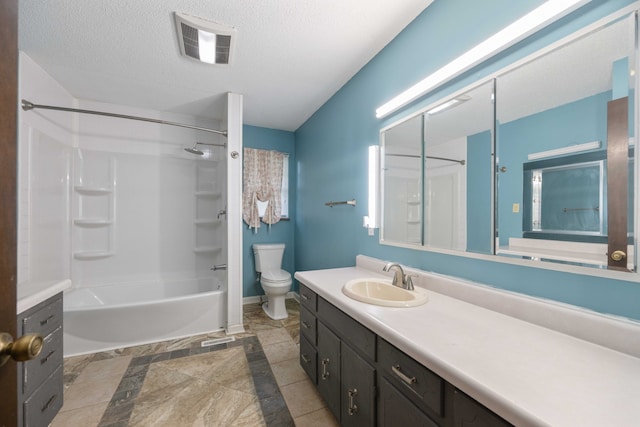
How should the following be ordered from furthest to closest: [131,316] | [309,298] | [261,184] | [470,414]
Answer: [261,184] < [131,316] < [309,298] < [470,414]

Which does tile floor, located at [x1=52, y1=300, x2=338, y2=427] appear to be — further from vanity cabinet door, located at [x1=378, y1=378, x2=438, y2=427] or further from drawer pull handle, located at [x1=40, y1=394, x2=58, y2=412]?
vanity cabinet door, located at [x1=378, y1=378, x2=438, y2=427]

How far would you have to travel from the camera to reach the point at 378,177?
6.54 feet

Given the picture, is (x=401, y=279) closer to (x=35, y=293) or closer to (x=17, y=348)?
(x=17, y=348)

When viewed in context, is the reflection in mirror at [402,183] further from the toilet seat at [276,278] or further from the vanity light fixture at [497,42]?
the toilet seat at [276,278]

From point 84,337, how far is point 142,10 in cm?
255

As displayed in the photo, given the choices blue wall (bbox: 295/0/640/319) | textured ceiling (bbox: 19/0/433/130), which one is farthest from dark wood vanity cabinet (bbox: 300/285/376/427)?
textured ceiling (bbox: 19/0/433/130)

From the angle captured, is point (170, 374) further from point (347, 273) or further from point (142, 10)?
point (142, 10)

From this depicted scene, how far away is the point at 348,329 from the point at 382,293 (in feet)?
1.23

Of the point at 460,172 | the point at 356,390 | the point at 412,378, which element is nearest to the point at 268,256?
the point at 356,390

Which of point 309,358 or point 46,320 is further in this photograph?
point 309,358

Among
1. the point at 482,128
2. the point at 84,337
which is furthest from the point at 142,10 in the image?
the point at 84,337

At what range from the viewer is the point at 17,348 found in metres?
0.50

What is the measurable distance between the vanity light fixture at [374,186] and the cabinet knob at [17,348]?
5.84ft

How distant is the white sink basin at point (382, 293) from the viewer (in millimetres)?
1207
